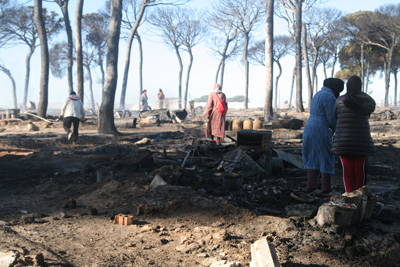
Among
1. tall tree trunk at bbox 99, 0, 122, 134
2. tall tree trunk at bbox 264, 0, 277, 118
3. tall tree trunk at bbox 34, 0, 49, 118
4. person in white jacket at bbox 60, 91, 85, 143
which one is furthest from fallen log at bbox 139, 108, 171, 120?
person in white jacket at bbox 60, 91, 85, 143

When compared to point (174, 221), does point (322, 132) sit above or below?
above

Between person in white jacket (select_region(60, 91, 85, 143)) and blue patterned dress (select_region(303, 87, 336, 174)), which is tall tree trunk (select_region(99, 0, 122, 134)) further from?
blue patterned dress (select_region(303, 87, 336, 174))

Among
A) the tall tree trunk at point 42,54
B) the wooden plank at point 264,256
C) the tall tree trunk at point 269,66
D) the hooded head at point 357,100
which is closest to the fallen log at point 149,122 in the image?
the tall tree trunk at point 42,54

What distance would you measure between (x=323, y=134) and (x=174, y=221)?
238 centimetres

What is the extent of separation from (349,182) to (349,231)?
1.14m

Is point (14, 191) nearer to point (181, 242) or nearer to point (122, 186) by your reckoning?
point (122, 186)

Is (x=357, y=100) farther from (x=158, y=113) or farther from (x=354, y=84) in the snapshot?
(x=158, y=113)

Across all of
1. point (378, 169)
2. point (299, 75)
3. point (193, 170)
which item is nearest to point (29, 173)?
point (193, 170)

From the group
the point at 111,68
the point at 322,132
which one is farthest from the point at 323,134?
the point at 111,68

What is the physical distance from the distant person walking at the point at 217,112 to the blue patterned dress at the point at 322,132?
16.6 feet

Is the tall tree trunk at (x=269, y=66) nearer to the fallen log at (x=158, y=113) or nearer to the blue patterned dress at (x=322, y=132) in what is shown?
the fallen log at (x=158, y=113)

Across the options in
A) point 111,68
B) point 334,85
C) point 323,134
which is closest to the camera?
point 323,134

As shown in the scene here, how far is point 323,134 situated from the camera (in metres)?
4.48

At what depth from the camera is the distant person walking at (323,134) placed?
175 inches
